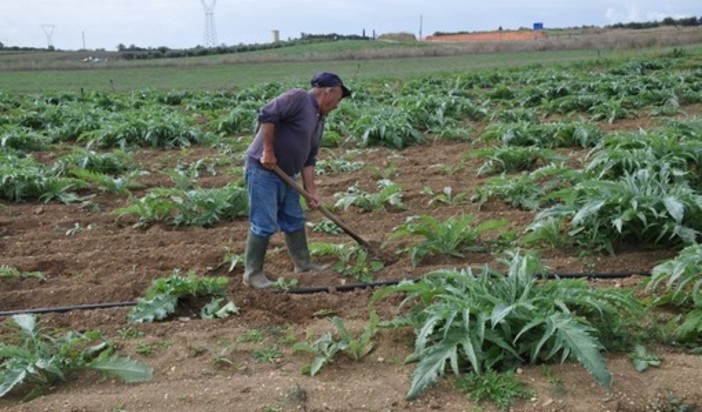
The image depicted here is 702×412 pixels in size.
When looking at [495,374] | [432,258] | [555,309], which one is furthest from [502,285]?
[432,258]

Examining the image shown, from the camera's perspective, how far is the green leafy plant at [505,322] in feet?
11.9

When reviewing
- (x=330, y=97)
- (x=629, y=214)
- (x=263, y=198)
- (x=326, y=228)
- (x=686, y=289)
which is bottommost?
(x=326, y=228)

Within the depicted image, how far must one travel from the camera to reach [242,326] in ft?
15.0

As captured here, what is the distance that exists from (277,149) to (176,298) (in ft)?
4.11

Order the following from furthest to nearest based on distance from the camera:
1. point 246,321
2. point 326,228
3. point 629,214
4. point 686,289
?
point 326,228
point 629,214
point 246,321
point 686,289

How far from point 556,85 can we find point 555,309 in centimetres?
1298

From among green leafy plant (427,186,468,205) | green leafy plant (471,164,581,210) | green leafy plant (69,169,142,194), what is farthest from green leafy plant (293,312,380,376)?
green leafy plant (69,169,142,194)

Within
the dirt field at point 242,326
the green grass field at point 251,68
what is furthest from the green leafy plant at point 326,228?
the green grass field at point 251,68

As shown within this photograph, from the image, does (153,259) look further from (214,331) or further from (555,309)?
(555,309)

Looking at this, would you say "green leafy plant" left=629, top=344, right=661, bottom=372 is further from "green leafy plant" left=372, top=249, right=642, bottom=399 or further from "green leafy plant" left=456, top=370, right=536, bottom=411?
"green leafy plant" left=456, top=370, right=536, bottom=411

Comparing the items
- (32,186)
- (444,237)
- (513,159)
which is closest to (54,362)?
(444,237)

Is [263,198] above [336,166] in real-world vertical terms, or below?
above

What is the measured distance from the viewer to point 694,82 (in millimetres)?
15609

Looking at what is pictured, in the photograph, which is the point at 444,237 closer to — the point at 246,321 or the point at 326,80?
the point at 326,80
